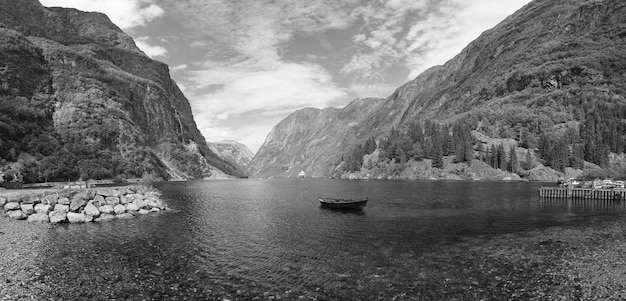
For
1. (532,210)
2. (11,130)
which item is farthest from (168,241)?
(11,130)

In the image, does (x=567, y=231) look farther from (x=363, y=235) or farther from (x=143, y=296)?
(x=143, y=296)

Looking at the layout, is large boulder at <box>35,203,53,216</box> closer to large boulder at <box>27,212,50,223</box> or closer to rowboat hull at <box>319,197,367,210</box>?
large boulder at <box>27,212,50,223</box>

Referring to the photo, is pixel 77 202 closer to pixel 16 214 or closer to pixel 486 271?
pixel 16 214

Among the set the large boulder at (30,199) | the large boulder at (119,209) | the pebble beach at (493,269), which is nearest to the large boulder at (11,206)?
the large boulder at (30,199)

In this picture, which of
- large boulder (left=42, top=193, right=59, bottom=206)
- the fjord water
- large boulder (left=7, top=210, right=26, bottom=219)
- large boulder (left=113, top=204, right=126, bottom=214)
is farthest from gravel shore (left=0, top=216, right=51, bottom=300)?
large boulder (left=113, top=204, right=126, bottom=214)

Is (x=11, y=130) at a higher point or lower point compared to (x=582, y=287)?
higher

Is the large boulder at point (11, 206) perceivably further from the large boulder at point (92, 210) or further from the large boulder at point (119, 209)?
the large boulder at point (119, 209)

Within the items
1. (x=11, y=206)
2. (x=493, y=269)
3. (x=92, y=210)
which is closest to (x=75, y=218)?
(x=92, y=210)
